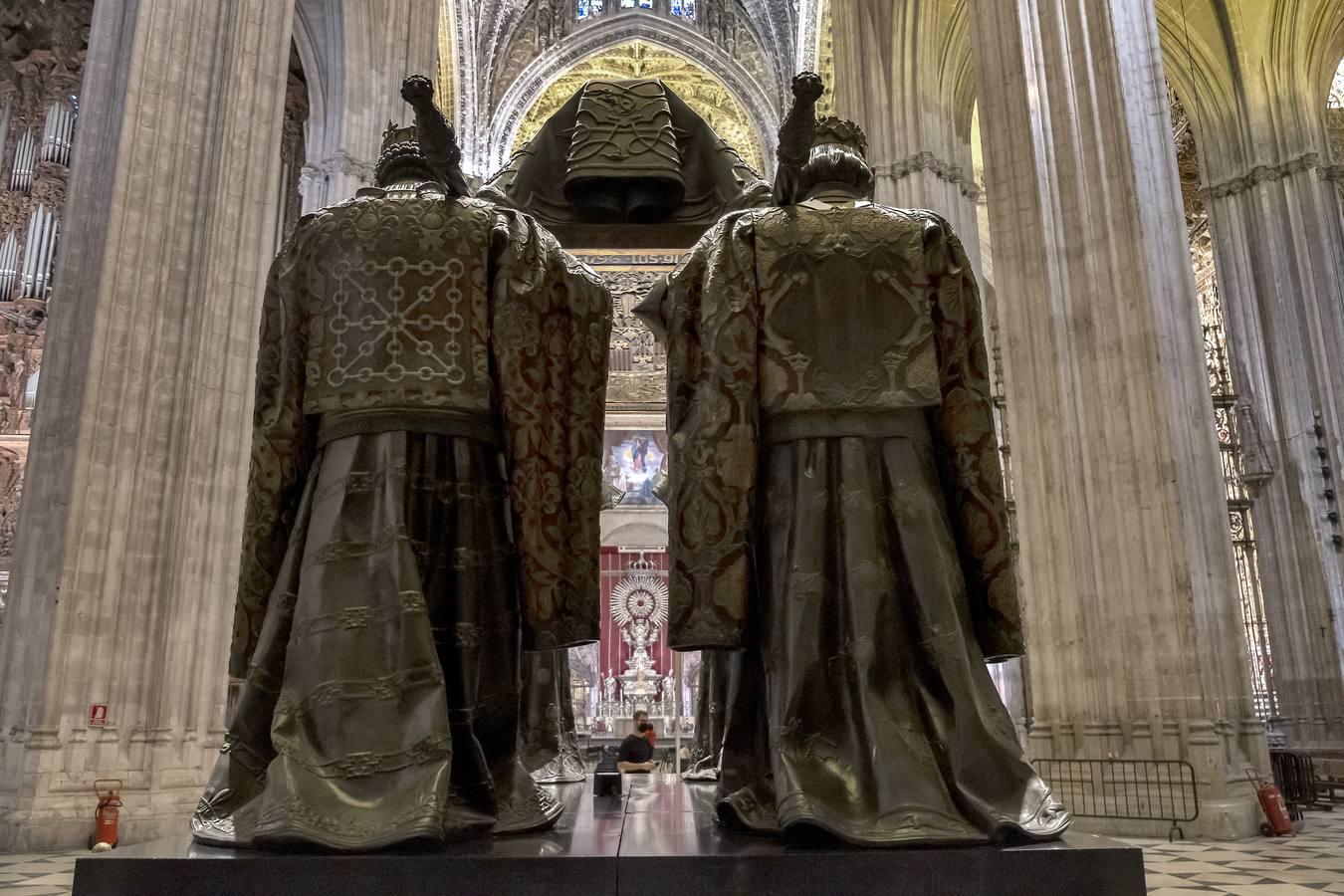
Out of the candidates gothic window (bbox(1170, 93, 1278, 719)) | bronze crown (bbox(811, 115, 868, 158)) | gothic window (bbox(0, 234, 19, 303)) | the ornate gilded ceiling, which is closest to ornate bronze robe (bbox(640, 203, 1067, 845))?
bronze crown (bbox(811, 115, 868, 158))

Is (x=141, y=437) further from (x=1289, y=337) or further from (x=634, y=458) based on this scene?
(x=1289, y=337)

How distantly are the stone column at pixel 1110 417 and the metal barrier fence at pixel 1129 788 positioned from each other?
0.34 feet

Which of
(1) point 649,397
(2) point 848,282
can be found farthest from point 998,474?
(1) point 649,397

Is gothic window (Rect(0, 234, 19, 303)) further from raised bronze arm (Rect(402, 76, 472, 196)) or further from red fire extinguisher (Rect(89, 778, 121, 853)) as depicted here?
raised bronze arm (Rect(402, 76, 472, 196))

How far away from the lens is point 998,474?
7.80 ft

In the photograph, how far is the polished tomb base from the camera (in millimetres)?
1800

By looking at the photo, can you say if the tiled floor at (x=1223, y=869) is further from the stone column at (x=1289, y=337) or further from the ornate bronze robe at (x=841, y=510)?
the stone column at (x=1289, y=337)

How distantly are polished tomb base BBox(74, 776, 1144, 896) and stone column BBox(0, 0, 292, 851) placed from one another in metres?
6.35

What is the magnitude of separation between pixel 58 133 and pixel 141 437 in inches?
509

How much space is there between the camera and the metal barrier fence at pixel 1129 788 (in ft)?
24.2

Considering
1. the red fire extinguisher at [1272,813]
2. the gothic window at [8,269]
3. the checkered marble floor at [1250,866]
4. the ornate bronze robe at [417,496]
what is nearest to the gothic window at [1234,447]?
the red fire extinguisher at [1272,813]

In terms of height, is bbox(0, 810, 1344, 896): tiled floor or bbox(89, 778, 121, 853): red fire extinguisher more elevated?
bbox(89, 778, 121, 853): red fire extinguisher

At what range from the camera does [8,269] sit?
674 inches

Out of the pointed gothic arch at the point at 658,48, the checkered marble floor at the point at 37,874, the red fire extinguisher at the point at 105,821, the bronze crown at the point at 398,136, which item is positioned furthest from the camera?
the pointed gothic arch at the point at 658,48
